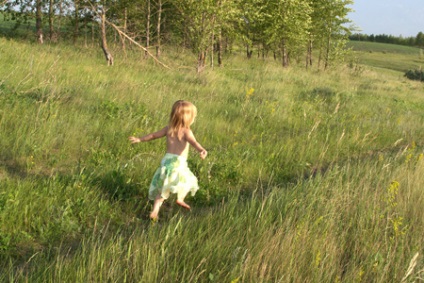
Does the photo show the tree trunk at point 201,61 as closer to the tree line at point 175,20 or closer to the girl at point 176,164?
the tree line at point 175,20

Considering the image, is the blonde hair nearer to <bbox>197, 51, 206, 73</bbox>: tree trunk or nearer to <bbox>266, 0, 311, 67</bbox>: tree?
<bbox>197, 51, 206, 73</bbox>: tree trunk

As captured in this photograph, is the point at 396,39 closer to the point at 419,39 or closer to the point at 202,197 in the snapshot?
the point at 419,39

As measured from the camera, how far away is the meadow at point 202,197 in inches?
103

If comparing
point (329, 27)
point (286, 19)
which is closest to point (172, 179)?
point (286, 19)

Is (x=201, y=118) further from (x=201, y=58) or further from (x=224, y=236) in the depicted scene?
(x=201, y=58)

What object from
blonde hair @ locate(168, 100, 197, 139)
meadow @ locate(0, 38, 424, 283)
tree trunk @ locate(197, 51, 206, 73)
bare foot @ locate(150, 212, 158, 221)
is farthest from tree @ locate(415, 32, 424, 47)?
bare foot @ locate(150, 212, 158, 221)

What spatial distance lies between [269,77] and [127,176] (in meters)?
11.5

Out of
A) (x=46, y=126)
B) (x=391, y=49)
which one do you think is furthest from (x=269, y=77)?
(x=391, y=49)

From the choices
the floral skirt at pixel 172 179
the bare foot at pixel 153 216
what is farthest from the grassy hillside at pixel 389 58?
the bare foot at pixel 153 216

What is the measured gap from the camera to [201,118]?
7.41 m

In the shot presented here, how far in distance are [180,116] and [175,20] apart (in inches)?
564

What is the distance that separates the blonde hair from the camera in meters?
4.03

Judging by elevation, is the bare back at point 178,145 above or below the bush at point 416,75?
below

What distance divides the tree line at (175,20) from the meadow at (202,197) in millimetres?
3992
